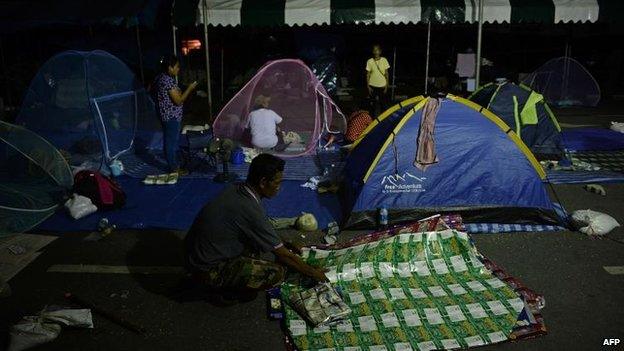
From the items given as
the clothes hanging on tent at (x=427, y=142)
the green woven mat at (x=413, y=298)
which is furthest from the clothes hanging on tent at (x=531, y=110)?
the green woven mat at (x=413, y=298)

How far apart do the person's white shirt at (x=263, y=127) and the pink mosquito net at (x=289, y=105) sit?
33cm

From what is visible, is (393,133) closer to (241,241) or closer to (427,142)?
(427,142)

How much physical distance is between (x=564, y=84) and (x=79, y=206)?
13.2m

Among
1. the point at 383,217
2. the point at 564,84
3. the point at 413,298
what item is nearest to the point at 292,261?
the point at 413,298

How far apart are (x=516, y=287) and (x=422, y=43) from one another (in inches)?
609

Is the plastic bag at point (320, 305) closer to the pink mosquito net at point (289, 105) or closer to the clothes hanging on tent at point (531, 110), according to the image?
the pink mosquito net at point (289, 105)

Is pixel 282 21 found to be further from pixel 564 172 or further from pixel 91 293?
pixel 91 293

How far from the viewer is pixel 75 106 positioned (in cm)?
758

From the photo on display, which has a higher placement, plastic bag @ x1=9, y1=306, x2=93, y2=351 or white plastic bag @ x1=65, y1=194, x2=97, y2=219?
white plastic bag @ x1=65, y1=194, x2=97, y2=219

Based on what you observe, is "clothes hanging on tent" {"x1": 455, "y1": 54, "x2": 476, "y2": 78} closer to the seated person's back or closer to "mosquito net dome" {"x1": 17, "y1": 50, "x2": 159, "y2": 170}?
the seated person's back

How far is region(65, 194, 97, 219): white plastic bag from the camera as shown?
6.25 metres

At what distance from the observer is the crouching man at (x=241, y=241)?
3848 millimetres

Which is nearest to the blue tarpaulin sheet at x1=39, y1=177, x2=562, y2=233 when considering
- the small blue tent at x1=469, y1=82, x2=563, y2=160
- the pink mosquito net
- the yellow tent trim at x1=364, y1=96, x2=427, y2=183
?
the yellow tent trim at x1=364, y1=96, x2=427, y2=183

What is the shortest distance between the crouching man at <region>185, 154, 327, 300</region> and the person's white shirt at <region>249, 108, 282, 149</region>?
15.1 ft
